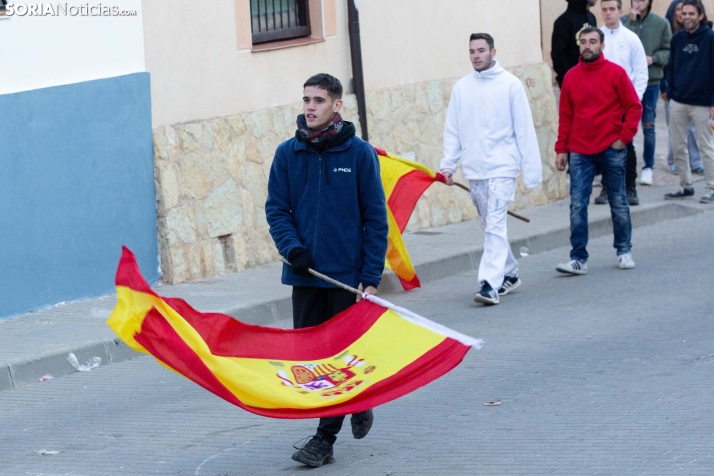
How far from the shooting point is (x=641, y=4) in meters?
14.8

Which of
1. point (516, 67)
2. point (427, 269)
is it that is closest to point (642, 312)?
point (427, 269)

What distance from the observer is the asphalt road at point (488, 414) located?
594 centimetres

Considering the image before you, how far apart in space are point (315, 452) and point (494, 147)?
4.40 m

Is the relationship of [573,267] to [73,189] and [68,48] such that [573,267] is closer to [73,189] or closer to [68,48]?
[73,189]

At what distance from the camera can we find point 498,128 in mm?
9727

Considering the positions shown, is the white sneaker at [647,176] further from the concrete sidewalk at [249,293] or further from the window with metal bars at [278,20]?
the window with metal bars at [278,20]

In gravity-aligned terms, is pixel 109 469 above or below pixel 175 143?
below

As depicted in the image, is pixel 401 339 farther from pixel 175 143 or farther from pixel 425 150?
pixel 425 150

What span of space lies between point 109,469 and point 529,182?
4649mm

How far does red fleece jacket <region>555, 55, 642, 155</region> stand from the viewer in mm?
10422

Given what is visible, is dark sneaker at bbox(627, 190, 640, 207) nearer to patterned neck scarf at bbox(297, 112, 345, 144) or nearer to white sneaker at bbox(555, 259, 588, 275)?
white sneaker at bbox(555, 259, 588, 275)

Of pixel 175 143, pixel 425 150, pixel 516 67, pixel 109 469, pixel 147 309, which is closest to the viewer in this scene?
pixel 147 309

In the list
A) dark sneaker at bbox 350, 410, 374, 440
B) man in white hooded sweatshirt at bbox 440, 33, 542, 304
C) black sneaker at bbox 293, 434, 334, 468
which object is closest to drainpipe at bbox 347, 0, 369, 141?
man in white hooded sweatshirt at bbox 440, 33, 542, 304

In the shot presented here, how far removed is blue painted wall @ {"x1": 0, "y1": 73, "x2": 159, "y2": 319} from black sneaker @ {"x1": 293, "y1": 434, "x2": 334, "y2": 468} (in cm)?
430
